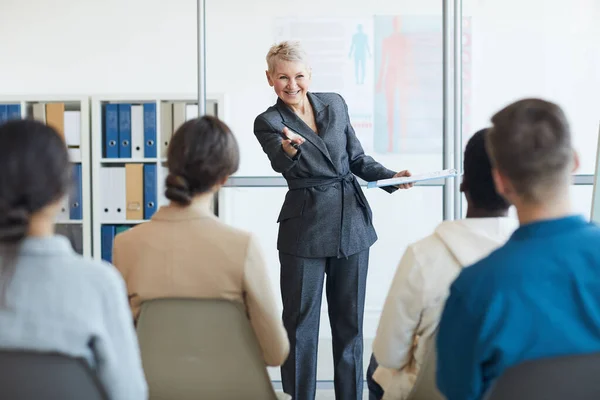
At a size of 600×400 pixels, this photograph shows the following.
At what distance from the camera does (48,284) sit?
1.25m

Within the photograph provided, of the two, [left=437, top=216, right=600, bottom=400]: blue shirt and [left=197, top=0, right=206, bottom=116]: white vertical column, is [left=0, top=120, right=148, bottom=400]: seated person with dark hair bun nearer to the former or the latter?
[left=437, top=216, right=600, bottom=400]: blue shirt

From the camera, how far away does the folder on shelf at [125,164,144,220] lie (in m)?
4.57

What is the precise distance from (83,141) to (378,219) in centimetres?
185

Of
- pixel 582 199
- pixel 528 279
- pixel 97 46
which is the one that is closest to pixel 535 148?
pixel 528 279

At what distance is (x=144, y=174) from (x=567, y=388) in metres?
3.74

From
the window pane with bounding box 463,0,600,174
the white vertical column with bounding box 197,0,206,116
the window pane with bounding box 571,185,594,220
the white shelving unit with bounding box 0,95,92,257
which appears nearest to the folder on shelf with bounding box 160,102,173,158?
the white shelving unit with bounding box 0,95,92,257

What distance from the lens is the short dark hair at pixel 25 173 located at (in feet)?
4.15

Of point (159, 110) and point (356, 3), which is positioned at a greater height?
point (356, 3)

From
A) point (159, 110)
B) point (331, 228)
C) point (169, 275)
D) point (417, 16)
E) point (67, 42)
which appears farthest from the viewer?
point (67, 42)

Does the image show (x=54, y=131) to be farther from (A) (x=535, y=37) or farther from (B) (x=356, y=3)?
(A) (x=535, y=37)

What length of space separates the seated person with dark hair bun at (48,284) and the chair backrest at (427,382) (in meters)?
0.56

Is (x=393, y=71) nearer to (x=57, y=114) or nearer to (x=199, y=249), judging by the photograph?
(x=57, y=114)

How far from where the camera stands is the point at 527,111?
50.3 inches

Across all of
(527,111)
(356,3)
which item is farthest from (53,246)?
(356,3)
